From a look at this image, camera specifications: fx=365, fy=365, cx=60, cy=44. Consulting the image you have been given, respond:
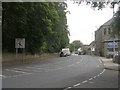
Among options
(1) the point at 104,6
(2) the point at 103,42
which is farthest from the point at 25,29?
(2) the point at 103,42

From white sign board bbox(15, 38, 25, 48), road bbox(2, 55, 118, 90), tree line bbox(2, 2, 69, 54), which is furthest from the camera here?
white sign board bbox(15, 38, 25, 48)

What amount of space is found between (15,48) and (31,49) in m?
3.72

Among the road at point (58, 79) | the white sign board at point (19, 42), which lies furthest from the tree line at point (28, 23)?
the road at point (58, 79)

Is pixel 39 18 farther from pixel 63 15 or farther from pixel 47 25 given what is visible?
pixel 63 15

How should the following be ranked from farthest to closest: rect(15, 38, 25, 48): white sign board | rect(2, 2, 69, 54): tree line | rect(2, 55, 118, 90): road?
rect(15, 38, 25, 48): white sign board, rect(2, 2, 69, 54): tree line, rect(2, 55, 118, 90): road

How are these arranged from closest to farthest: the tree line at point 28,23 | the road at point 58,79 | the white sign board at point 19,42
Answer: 1. the road at point 58,79
2. the tree line at point 28,23
3. the white sign board at point 19,42

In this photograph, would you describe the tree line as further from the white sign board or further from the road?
the road

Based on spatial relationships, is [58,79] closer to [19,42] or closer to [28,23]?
[19,42]

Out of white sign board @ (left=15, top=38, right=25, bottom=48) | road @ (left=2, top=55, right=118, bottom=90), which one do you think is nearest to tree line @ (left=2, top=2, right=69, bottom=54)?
white sign board @ (left=15, top=38, right=25, bottom=48)

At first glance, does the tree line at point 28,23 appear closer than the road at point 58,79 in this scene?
No

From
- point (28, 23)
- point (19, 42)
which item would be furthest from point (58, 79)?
point (28, 23)

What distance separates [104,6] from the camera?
2372cm

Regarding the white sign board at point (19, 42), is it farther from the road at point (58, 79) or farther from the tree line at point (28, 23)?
the road at point (58, 79)

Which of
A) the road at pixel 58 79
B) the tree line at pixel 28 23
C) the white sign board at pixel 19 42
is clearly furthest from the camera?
the white sign board at pixel 19 42
